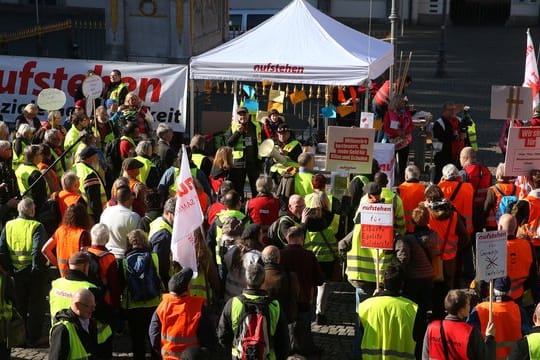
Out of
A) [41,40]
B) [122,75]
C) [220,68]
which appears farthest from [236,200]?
[41,40]

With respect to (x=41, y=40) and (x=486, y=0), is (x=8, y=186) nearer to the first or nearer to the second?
(x=41, y=40)

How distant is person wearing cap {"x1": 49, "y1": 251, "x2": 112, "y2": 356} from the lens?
7965 mm

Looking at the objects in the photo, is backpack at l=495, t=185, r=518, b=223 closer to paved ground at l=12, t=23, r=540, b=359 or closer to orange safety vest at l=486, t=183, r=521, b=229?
orange safety vest at l=486, t=183, r=521, b=229

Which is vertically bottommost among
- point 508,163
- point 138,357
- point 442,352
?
point 138,357

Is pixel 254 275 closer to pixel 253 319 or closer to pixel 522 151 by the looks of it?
pixel 253 319

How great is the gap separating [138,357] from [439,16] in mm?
35089

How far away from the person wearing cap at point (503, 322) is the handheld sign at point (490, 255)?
0.73 ft

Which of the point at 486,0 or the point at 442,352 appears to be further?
the point at 486,0

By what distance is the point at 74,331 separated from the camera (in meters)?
7.20

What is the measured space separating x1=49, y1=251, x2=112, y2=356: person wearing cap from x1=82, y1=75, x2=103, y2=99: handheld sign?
689cm

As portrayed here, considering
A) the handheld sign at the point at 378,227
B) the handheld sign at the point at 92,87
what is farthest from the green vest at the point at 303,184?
the handheld sign at the point at 92,87

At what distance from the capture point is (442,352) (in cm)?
725

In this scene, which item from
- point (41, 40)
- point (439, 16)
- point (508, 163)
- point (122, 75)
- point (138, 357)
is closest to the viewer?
point (138, 357)

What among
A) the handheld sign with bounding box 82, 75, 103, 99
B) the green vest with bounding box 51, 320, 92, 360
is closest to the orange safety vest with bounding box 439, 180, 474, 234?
the green vest with bounding box 51, 320, 92, 360
